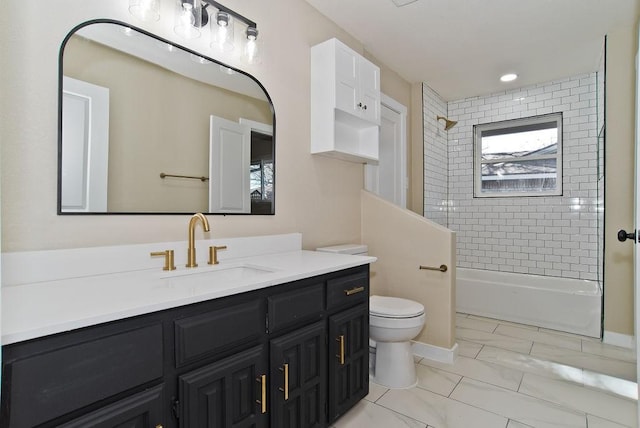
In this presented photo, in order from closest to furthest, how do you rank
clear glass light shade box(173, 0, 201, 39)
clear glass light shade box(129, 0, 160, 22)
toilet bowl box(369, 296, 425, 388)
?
clear glass light shade box(129, 0, 160, 22)
clear glass light shade box(173, 0, 201, 39)
toilet bowl box(369, 296, 425, 388)

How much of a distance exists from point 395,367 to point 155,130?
1997 millimetres

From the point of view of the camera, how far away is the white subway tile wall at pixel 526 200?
12.2 feet

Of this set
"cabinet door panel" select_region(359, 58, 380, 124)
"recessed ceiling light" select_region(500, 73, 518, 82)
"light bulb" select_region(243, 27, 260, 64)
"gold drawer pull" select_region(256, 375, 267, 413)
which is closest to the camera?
"gold drawer pull" select_region(256, 375, 267, 413)

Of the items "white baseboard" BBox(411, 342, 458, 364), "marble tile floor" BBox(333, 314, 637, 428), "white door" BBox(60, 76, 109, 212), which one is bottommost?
"marble tile floor" BBox(333, 314, 637, 428)

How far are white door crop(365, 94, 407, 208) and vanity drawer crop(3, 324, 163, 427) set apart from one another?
2822 millimetres

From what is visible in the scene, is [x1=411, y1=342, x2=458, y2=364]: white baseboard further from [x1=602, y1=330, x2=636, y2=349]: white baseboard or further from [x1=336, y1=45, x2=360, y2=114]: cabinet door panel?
[x1=336, y1=45, x2=360, y2=114]: cabinet door panel

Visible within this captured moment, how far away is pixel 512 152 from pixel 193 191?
4.02 metres

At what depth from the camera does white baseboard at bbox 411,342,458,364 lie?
259 cm

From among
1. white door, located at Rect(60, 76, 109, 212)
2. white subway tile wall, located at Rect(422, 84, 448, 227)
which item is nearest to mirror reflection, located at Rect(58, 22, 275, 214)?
white door, located at Rect(60, 76, 109, 212)

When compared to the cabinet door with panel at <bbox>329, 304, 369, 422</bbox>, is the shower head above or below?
above

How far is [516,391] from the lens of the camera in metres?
2.16

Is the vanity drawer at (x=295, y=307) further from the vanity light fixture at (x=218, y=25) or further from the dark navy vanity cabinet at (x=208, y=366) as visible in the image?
the vanity light fixture at (x=218, y=25)

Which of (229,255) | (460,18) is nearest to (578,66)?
(460,18)

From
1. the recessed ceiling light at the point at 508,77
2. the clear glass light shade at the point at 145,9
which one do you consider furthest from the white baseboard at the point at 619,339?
the clear glass light shade at the point at 145,9
